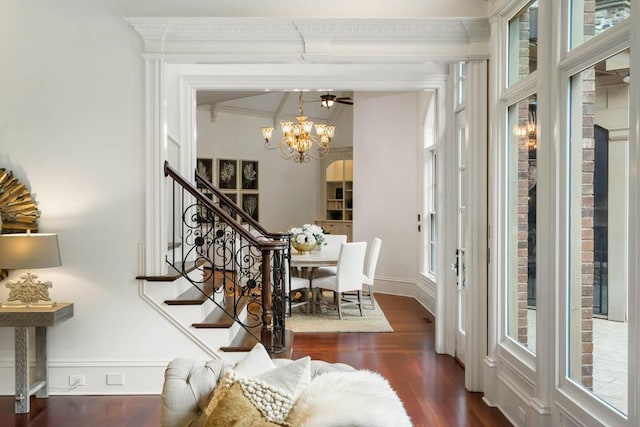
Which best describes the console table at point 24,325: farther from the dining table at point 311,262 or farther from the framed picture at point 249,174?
the framed picture at point 249,174

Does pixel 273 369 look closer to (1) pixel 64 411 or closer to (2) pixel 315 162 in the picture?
(1) pixel 64 411

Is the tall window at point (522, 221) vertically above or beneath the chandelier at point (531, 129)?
beneath

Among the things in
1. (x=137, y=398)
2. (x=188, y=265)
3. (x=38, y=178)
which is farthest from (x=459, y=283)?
(x=38, y=178)

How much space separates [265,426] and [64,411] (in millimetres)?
2724

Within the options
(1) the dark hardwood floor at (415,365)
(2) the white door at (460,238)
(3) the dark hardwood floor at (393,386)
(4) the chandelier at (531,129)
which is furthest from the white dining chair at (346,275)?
(4) the chandelier at (531,129)

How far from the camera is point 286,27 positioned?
407 centimetres

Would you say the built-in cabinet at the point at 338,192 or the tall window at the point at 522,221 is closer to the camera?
the tall window at the point at 522,221

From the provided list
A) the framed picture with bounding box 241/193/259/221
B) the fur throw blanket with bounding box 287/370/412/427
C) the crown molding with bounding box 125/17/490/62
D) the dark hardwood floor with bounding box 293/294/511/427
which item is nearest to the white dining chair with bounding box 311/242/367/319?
the dark hardwood floor with bounding box 293/294/511/427

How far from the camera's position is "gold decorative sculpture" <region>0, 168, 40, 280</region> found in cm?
402

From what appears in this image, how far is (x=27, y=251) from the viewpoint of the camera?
369 cm

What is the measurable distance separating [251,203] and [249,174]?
58 centimetres

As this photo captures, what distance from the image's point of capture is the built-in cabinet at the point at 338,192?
35.4 feet

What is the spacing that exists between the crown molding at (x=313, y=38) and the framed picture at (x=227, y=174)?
6089 millimetres

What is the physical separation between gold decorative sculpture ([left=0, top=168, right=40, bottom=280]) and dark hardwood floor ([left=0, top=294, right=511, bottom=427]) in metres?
1.17
